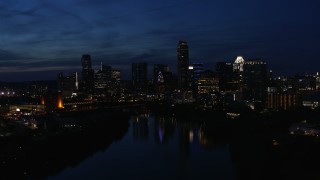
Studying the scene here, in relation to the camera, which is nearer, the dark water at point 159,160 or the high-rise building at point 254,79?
the dark water at point 159,160

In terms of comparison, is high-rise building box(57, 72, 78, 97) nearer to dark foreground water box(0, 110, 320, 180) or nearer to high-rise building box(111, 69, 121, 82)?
high-rise building box(111, 69, 121, 82)

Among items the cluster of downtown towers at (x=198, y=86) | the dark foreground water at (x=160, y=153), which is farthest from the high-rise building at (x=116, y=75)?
the dark foreground water at (x=160, y=153)

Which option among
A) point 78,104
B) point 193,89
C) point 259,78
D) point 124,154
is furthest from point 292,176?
point 193,89

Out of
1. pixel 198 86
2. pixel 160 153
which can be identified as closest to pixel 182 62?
pixel 198 86

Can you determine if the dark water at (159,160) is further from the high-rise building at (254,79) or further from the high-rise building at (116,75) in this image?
the high-rise building at (116,75)

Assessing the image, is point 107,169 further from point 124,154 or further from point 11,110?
point 11,110

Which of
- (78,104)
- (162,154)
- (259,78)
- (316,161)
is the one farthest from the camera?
(259,78)

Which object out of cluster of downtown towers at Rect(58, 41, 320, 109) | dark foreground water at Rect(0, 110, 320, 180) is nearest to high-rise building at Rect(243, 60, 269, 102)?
cluster of downtown towers at Rect(58, 41, 320, 109)

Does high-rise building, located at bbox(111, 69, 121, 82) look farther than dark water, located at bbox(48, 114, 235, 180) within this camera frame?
Yes
